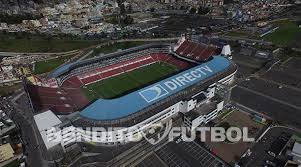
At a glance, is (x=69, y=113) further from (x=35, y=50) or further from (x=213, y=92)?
(x=35, y=50)

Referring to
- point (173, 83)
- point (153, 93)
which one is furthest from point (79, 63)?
point (173, 83)

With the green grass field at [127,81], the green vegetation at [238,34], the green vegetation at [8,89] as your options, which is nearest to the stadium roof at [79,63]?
the green grass field at [127,81]

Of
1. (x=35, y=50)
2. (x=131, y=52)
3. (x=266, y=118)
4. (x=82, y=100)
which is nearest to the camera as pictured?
(x=266, y=118)

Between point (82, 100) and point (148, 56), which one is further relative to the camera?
point (148, 56)

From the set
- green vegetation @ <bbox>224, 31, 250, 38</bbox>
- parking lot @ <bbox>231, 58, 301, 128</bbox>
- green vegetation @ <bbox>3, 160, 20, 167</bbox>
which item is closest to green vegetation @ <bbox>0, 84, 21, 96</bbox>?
green vegetation @ <bbox>3, 160, 20, 167</bbox>

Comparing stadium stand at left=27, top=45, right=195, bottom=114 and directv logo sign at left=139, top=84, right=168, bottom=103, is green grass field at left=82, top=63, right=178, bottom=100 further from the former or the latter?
directv logo sign at left=139, top=84, right=168, bottom=103

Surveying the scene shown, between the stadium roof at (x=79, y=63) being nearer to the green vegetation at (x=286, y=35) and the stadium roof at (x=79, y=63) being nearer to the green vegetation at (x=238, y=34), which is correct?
the green vegetation at (x=238, y=34)

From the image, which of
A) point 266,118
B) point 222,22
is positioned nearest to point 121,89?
point 266,118
